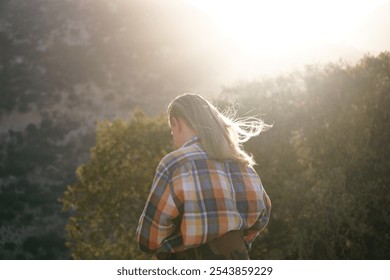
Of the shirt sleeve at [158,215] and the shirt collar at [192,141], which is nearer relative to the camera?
the shirt sleeve at [158,215]

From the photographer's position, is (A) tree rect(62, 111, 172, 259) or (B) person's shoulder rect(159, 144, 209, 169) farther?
(A) tree rect(62, 111, 172, 259)

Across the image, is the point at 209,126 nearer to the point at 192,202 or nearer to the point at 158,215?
the point at 192,202

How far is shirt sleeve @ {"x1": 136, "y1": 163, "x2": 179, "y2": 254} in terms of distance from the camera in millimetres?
3020

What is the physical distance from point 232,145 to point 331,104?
13482 mm

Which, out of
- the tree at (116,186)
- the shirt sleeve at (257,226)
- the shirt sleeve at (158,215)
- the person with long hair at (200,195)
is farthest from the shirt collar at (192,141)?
the tree at (116,186)

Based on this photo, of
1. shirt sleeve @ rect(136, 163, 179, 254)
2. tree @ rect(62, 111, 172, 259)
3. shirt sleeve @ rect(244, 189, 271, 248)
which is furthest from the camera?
tree @ rect(62, 111, 172, 259)

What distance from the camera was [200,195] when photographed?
306 cm

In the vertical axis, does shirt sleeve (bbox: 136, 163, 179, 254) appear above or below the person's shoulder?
below

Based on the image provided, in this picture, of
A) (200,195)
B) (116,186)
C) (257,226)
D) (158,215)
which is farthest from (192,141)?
(116,186)

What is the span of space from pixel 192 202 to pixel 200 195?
7 centimetres

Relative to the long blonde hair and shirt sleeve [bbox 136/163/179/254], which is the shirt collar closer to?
the long blonde hair

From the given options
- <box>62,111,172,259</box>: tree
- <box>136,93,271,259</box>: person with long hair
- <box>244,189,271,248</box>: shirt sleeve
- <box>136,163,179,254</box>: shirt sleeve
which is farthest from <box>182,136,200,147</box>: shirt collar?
<box>62,111,172,259</box>: tree

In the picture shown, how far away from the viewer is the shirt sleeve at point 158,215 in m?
3.02

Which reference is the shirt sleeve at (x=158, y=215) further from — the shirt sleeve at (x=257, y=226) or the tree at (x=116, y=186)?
the tree at (x=116, y=186)
